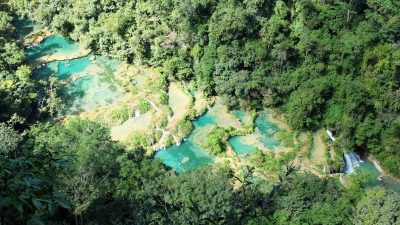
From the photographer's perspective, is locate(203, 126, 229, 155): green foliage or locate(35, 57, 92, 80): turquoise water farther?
locate(35, 57, 92, 80): turquoise water

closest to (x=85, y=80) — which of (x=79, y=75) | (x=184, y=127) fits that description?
(x=79, y=75)

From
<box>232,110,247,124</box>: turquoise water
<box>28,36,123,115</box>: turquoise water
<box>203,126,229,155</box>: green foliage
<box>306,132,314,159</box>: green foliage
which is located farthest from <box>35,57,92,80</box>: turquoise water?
<box>306,132,314,159</box>: green foliage

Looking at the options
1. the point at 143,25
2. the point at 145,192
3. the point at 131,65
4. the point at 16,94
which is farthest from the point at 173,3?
the point at 145,192

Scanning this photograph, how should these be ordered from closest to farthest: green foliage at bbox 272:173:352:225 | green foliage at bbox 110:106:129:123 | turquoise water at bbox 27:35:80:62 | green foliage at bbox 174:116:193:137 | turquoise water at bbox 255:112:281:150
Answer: green foliage at bbox 272:173:352:225
turquoise water at bbox 255:112:281:150
green foliage at bbox 174:116:193:137
green foliage at bbox 110:106:129:123
turquoise water at bbox 27:35:80:62

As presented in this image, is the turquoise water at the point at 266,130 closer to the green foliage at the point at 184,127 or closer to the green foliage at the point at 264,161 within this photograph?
the green foliage at the point at 264,161

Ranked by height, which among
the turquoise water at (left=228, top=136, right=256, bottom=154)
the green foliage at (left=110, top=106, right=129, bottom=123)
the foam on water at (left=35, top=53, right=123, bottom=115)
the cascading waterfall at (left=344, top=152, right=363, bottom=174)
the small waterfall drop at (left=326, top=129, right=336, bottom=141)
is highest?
the foam on water at (left=35, top=53, right=123, bottom=115)

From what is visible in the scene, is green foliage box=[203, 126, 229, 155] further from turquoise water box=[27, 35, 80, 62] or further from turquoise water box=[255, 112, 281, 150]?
turquoise water box=[27, 35, 80, 62]

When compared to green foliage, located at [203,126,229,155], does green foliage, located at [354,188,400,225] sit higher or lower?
higher

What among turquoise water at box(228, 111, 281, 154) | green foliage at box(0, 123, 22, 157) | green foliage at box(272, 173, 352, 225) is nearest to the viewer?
green foliage at box(272, 173, 352, 225)
